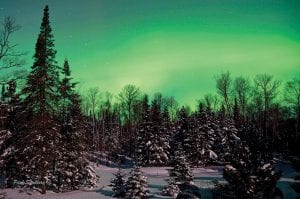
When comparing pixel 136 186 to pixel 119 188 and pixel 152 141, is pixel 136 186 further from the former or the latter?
pixel 152 141

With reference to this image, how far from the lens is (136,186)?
96.3 feet

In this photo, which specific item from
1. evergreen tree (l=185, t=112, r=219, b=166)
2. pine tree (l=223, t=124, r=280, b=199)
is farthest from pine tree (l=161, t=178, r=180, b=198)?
evergreen tree (l=185, t=112, r=219, b=166)

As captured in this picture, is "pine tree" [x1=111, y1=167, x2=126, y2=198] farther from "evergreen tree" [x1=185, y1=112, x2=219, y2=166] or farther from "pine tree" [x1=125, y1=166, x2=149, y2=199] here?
"evergreen tree" [x1=185, y1=112, x2=219, y2=166]

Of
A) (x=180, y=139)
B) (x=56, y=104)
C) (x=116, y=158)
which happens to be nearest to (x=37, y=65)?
(x=56, y=104)

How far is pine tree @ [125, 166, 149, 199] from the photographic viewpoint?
2923cm

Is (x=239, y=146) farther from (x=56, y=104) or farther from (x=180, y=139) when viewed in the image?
(x=180, y=139)

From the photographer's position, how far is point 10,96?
3706 centimetres

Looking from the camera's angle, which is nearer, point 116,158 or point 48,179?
point 48,179

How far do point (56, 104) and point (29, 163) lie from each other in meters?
6.58

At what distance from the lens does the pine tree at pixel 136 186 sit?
29.2 meters

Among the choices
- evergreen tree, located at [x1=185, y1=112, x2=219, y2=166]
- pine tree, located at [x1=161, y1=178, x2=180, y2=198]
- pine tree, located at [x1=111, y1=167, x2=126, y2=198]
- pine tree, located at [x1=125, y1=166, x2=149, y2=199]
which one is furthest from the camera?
evergreen tree, located at [x1=185, y1=112, x2=219, y2=166]

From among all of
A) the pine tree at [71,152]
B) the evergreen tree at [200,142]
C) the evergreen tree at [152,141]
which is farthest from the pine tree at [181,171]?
the evergreen tree at [152,141]

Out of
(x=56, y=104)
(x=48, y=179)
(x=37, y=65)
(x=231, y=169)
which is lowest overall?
(x=48, y=179)

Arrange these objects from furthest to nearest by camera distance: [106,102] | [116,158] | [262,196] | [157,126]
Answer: [106,102], [116,158], [157,126], [262,196]
